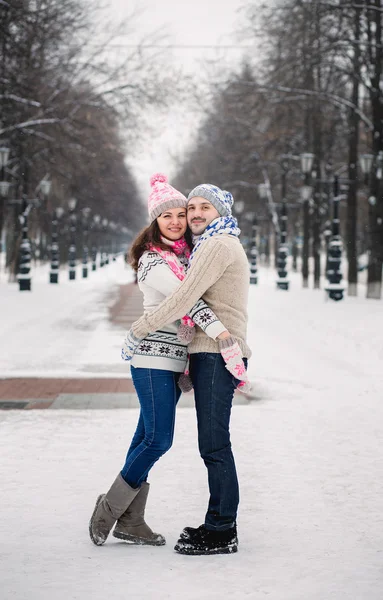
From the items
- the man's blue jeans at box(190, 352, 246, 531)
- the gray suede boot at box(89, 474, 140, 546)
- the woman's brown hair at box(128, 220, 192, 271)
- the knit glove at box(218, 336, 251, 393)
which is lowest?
the gray suede boot at box(89, 474, 140, 546)

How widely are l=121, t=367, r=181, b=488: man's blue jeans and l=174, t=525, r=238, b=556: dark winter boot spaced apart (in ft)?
1.33

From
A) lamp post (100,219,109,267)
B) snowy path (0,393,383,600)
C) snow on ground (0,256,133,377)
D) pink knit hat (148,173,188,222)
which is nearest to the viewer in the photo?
snowy path (0,393,383,600)

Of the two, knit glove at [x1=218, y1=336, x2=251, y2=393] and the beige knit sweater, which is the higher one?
the beige knit sweater

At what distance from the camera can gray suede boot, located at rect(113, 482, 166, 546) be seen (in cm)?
479

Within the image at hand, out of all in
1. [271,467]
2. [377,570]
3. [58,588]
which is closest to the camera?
[58,588]

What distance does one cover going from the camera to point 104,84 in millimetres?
29141

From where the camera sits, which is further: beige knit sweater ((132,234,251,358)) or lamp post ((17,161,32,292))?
lamp post ((17,161,32,292))

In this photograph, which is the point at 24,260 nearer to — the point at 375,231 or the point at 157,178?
the point at 375,231

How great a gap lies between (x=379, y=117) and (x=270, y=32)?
3.59m

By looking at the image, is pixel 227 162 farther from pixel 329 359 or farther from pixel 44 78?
pixel 329 359

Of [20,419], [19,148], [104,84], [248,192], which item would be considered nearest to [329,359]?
[20,419]

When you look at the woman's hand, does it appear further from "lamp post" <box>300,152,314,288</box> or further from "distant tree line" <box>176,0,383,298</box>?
"lamp post" <box>300,152,314,288</box>

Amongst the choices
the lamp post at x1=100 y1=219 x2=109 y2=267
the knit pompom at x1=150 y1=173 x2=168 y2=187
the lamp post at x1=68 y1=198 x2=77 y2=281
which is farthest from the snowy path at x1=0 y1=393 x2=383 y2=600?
the lamp post at x1=100 y1=219 x2=109 y2=267

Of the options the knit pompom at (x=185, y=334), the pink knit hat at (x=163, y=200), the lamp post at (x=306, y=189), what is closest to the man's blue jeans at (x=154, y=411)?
the knit pompom at (x=185, y=334)
